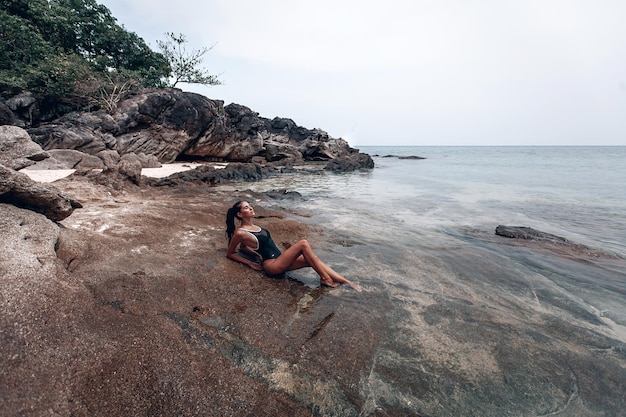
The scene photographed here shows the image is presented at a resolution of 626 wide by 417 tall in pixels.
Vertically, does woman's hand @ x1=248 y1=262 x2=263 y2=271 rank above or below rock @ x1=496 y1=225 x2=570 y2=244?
above

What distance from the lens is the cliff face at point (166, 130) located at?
1575 centimetres

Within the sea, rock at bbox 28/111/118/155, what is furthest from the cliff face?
the sea

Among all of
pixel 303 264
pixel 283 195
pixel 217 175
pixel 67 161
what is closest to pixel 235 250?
pixel 303 264

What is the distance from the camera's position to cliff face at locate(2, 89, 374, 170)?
15750mm

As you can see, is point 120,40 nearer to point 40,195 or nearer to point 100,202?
point 100,202

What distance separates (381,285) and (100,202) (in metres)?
6.45

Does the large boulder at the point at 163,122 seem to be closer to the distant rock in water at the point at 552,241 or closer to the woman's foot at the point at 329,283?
the woman's foot at the point at 329,283

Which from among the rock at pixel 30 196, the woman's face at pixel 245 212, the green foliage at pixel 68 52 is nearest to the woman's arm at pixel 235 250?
the woman's face at pixel 245 212

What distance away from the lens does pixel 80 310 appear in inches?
103

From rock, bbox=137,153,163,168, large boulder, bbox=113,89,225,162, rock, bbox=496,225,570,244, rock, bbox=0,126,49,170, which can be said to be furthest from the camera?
large boulder, bbox=113,89,225,162

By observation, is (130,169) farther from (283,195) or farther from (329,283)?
(329,283)

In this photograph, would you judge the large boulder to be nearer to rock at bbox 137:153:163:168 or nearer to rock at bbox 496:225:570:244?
rock at bbox 137:153:163:168

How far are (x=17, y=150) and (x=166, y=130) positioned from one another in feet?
47.9

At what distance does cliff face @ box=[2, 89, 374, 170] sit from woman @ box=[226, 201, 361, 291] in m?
15.2
